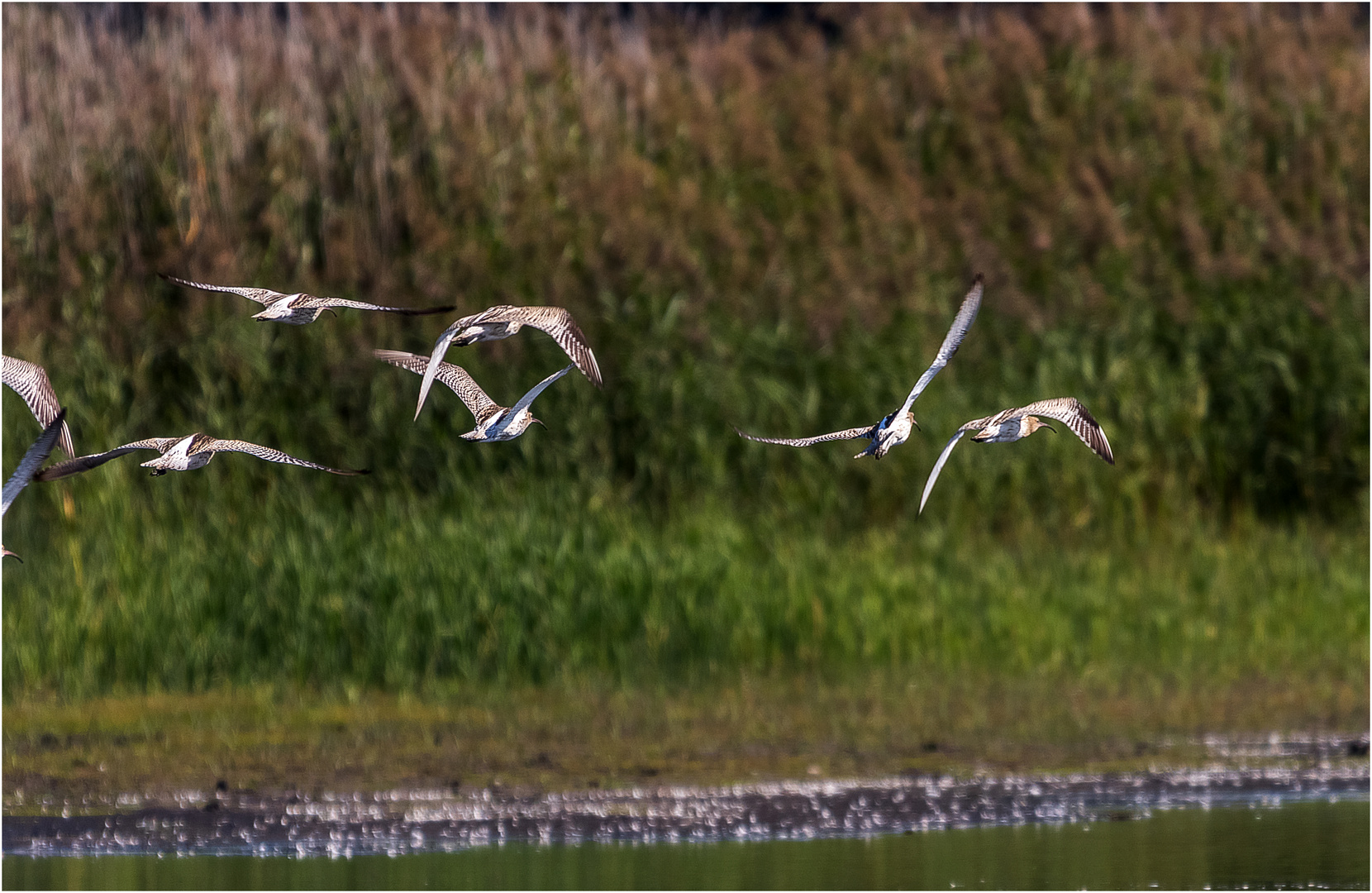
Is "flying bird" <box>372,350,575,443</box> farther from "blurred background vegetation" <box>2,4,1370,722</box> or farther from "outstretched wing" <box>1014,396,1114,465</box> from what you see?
"blurred background vegetation" <box>2,4,1370,722</box>

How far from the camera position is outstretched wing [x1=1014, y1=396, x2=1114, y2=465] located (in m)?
3.84

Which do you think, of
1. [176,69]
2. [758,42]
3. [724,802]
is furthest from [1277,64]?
[724,802]

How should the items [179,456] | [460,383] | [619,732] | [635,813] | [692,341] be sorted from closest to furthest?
[179,456] < [460,383] < [635,813] < [619,732] < [692,341]

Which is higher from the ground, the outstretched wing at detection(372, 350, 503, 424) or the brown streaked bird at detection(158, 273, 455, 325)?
the brown streaked bird at detection(158, 273, 455, 325)

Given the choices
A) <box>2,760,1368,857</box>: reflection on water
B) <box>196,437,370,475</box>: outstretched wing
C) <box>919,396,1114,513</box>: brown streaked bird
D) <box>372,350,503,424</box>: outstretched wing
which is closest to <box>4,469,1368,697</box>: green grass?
<box>2,760,1368,857</box>: reflection on water

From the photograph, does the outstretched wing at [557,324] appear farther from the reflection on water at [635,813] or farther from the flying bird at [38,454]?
the reflection on water at [635,813]

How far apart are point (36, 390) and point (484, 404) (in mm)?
930

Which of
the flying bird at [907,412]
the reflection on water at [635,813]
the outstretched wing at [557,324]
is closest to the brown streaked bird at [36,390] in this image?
the outstretched wing at [557,324]

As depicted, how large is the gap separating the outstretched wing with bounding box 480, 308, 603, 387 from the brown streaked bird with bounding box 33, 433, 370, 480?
45 centimetres

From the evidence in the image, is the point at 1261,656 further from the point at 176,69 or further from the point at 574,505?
the point at 176,69

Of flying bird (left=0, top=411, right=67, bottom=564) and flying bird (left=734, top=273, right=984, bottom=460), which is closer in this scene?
flying bird (left=734, top=273, right=984, bottom=460)

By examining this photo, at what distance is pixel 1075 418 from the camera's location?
3943 millimetres

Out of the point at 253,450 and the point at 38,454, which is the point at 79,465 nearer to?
the point at 38,454

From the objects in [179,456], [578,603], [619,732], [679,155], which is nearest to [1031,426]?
[179,456]
